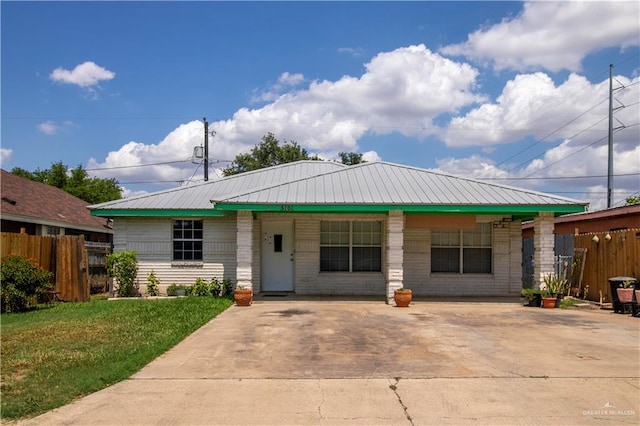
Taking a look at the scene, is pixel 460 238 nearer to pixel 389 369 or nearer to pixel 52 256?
pixel 389 369

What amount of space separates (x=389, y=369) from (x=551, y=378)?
2.10m

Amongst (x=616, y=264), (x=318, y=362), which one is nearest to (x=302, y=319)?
(x=318, y=362)

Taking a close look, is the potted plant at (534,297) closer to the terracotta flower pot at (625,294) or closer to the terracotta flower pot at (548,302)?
the terracotta flower pot at (548,302)

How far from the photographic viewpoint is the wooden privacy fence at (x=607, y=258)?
1399 centimetres

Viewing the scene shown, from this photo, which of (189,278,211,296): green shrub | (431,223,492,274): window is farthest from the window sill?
(431,223,492,274): window

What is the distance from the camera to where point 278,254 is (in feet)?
54.6

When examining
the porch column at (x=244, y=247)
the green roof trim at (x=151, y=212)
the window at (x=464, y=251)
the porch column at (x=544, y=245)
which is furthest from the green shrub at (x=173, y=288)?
the porch column at (x=544, y=245)

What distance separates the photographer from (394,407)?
5.61 metres

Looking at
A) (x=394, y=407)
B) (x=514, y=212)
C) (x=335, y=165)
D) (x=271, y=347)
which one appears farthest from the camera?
(x=335, y=165)

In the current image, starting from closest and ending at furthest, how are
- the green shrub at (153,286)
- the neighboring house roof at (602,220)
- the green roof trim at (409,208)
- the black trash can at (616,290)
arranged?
the black trash can at (616,290), the green roof trim at (409,208), the green shrub at (153,286), the neighboring house roof at (602,220)

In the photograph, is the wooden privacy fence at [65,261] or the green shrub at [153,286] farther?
the green shrub at [153,286]

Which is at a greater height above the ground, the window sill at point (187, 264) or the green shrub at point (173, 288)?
the window sill at point (187, 264)

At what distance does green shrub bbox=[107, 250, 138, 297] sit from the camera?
16.1 m

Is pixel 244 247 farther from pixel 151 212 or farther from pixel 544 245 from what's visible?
pixel 544 245
